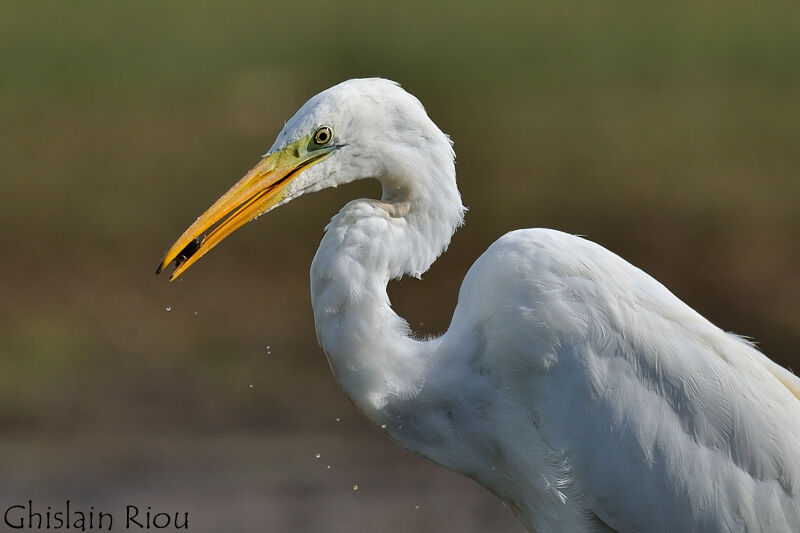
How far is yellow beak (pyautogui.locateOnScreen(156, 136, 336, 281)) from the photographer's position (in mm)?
3531

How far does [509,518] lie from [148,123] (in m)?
4.79

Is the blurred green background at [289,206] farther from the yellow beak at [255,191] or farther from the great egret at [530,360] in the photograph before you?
the yellow beak at [255,191]

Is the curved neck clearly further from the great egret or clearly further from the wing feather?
the wing feather

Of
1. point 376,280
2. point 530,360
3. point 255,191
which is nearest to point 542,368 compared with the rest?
point 530,360

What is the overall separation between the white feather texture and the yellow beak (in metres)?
0.03

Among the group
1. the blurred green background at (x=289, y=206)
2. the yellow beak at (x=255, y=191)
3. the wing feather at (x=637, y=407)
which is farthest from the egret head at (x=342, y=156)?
the blurred green background at (x=289, y=206)

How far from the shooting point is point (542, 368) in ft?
11.4

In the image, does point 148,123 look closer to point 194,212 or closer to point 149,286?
point 194,212

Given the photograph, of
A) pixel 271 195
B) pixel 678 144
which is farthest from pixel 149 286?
pixel 271 195

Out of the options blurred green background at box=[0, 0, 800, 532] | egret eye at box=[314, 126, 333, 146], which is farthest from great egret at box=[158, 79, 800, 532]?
blurred green background at box=[0, 0, 800, 532]

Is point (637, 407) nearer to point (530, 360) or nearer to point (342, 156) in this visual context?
point (530, 360)

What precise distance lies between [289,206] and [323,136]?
5.74 meters

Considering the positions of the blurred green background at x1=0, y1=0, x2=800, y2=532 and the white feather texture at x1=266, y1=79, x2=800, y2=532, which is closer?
the white feather texture at x1=266, y1=79, x2=800, y2=532

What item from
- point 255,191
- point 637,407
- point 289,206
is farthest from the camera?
point 289,206
